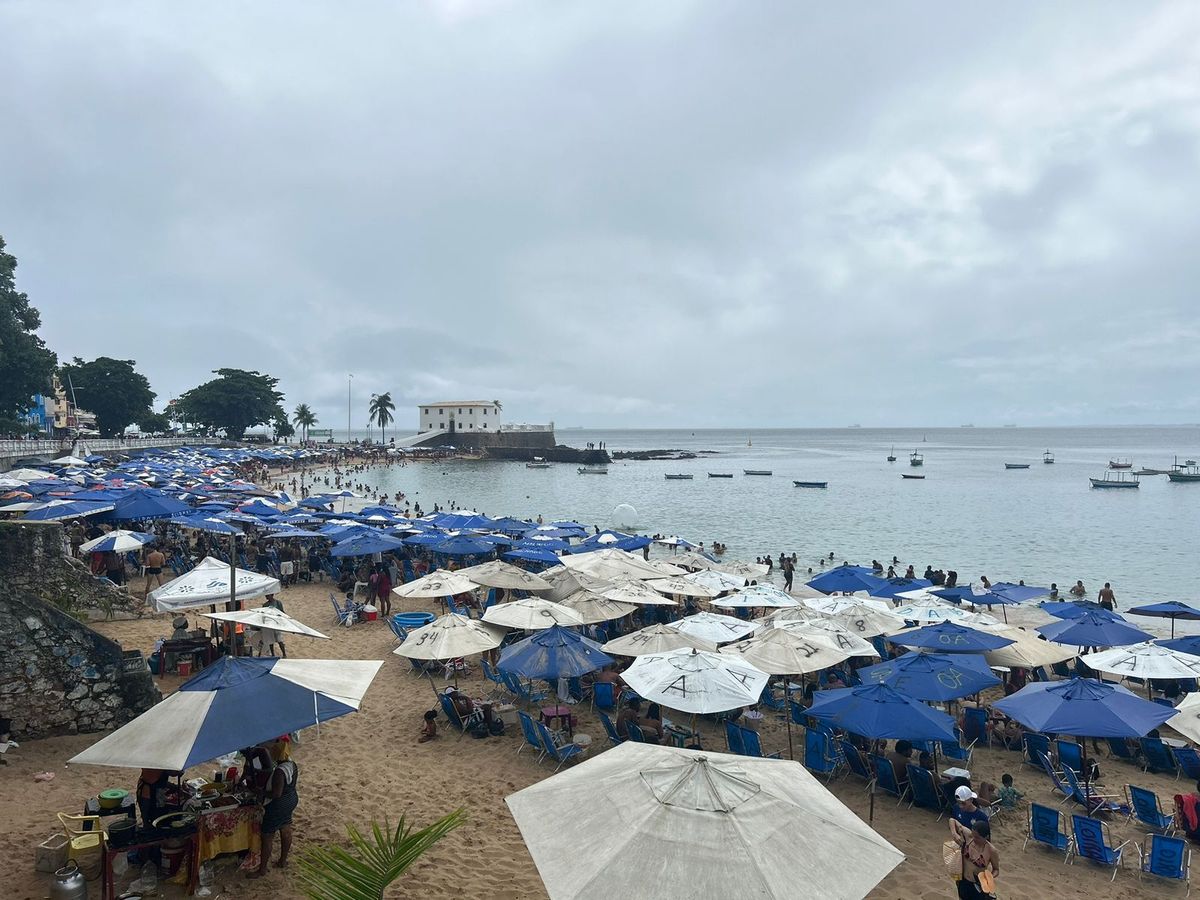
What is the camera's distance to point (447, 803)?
25.1 ft

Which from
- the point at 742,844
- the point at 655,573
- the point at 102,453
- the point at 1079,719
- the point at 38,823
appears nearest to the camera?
A: the point at 742,844

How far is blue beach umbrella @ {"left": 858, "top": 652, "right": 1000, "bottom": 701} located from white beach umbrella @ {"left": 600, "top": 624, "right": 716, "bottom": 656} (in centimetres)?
236

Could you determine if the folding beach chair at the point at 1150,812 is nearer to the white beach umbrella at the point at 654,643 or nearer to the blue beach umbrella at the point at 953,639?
the blue beach umbrella at the point at 953,639

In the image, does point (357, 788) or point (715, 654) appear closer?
point (357, 788)

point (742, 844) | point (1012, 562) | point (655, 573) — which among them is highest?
point (742, 844)

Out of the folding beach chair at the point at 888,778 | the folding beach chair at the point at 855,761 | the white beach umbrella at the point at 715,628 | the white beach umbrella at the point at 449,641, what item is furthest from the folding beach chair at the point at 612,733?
the folding beach chair at the point at 888,778

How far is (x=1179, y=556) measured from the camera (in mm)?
34312

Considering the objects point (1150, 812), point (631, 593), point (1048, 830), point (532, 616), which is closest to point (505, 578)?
point (631, 593)

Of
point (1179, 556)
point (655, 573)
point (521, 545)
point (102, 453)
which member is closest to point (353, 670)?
point (655, 573)

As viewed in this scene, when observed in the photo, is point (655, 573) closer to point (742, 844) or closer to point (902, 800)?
point (902, 800)

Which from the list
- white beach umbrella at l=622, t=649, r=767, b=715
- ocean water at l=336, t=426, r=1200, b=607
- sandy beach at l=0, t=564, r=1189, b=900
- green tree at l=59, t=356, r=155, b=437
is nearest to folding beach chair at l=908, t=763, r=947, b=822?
sandy beach at l=0, t=564, r=1189, b=900

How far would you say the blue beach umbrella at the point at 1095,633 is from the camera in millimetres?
11789

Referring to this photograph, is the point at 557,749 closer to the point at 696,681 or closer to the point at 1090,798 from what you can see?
the point at 696,681

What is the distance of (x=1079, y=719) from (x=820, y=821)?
17.6 feet
